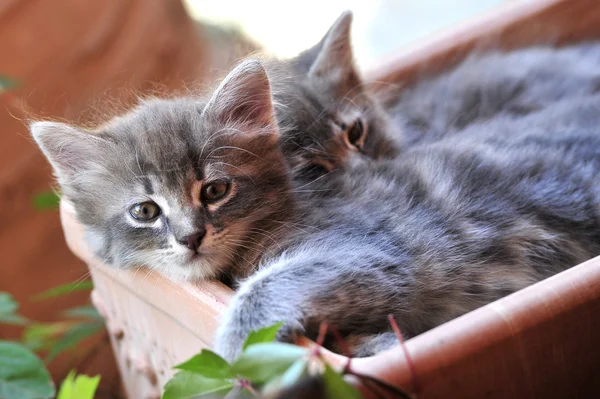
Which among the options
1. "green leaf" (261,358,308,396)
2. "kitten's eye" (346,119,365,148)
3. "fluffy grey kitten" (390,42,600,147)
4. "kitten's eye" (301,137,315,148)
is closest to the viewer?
"green leaf" (261,358,308,396)

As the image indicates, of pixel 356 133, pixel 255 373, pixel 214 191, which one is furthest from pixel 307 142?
pixel 255 373

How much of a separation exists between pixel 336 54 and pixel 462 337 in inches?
38.5

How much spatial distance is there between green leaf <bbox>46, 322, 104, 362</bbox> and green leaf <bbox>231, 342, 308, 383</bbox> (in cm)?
100

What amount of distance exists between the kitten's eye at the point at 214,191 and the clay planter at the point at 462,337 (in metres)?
0.17

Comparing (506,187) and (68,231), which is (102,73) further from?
(506,187)

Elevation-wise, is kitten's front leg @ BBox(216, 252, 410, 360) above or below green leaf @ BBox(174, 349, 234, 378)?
below

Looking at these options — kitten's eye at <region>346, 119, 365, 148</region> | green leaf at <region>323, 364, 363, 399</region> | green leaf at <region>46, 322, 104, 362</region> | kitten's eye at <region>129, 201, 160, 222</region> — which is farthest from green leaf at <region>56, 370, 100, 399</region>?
kitten's eye at <region>346, 119, 365, 148</region>

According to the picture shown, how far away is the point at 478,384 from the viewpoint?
91 cm

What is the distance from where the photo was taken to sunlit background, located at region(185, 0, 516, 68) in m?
2.86

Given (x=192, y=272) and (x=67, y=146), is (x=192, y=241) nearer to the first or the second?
(x=192, y=272)

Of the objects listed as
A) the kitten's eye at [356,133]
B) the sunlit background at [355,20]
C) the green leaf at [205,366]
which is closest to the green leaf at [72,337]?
the kitten's eye at [356,133]

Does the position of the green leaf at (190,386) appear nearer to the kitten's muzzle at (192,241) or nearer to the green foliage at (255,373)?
the green foliage at (255,373)

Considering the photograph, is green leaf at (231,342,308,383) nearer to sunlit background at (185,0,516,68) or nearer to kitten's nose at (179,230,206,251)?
kitten's nose at (179,230,206,251)

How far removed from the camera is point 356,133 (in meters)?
1.64
